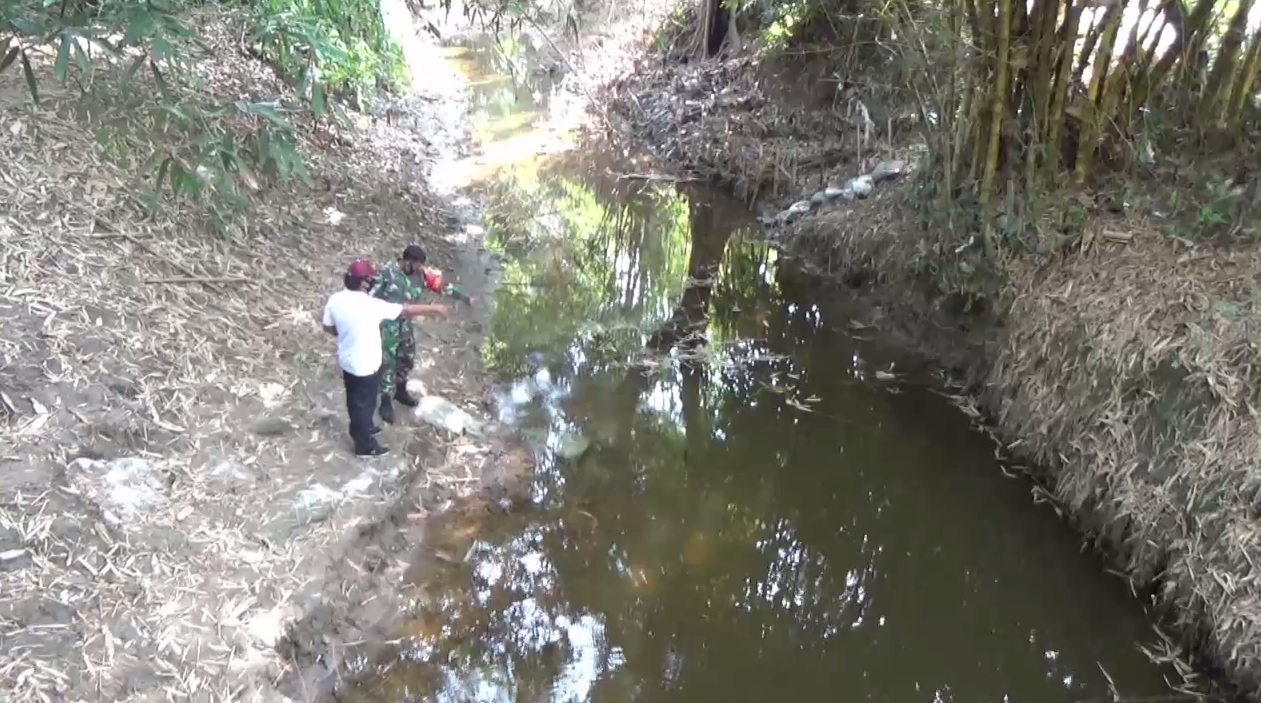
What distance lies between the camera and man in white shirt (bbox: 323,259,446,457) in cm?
436

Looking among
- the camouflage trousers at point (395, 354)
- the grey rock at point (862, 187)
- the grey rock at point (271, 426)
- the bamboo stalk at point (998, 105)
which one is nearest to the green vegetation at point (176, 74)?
the camouflage trousers at point (395, 354)

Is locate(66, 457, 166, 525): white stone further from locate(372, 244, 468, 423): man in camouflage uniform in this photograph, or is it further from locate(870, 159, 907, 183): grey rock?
locate(870, 159, 907, 183): grey rock

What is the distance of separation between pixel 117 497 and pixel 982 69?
19.2 ft

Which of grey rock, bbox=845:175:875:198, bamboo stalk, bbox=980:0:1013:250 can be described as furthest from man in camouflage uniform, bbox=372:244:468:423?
grey rock, bbox=845:175:875:198

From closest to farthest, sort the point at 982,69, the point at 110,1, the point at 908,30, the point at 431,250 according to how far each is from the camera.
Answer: the point at 110,1 < the point at 982,69 < the point at 908,30 < the point at 431,250

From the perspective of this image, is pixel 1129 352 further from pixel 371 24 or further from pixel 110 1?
pixel 371 24

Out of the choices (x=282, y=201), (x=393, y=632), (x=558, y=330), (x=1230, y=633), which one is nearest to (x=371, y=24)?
(x=282, y=201)

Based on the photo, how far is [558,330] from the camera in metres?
7.25

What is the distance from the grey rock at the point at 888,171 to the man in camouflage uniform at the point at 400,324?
479 cm

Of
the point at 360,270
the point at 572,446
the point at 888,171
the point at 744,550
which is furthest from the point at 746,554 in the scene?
the point at 888,171

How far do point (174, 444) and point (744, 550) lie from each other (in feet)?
9.82

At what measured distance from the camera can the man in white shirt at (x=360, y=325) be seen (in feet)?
14.3

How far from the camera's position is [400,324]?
5137 mm

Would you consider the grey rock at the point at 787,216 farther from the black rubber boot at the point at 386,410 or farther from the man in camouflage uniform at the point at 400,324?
the black rubber boot at the point at 386,410
